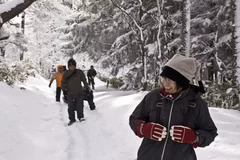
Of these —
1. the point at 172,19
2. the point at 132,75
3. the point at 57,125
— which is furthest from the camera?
the point at 132,75

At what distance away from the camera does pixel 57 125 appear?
30.2 feet

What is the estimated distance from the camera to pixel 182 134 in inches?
103

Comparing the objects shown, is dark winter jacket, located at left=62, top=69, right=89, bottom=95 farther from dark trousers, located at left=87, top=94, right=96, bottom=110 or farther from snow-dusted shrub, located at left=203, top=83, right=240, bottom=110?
snow-dusted shrub, located at left=203, top=83, right=240, bottom=110

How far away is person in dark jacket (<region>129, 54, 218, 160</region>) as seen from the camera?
2.73 metres

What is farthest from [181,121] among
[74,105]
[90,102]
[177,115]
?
[90,102]

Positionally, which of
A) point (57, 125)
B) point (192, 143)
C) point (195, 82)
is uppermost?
point (195, 82)

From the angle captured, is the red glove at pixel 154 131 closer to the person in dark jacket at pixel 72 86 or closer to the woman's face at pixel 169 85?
the woman's face at pixel 169 85

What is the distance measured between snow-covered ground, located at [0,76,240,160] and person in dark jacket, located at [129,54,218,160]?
8.85 feet

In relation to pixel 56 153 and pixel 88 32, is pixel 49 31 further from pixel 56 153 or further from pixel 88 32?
pixel 56 153

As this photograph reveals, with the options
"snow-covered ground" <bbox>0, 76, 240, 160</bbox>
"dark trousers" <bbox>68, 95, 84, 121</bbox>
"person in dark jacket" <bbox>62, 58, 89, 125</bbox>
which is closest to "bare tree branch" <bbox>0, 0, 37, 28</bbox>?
A: "snow-covered ground" <bbox>0, 76, 240, 160</bbox>

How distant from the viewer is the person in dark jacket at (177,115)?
108 inches

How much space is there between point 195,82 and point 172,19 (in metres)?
14.3

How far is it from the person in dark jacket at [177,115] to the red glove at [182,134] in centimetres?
6

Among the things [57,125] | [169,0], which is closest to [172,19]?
[169,0]
